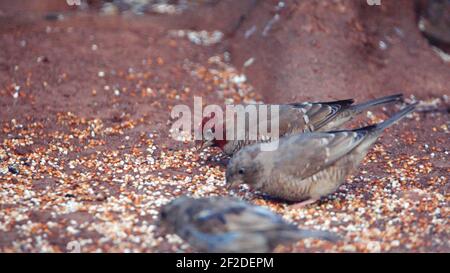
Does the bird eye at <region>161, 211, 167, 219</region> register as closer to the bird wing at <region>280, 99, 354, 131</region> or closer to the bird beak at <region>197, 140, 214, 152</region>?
the bird beak at <region>197, 140, 214, 152</region>

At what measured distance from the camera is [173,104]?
26.9 ft

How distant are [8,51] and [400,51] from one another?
5300 mm

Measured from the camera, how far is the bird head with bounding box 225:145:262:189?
18.2ft

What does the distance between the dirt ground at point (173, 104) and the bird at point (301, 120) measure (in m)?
0.29

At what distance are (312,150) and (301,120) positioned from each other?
1058 mm

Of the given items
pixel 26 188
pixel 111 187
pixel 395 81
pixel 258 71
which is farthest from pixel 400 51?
pixel 26 188

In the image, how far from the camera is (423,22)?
8.98m

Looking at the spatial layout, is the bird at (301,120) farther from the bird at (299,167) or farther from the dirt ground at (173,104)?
the bird at (299,167)

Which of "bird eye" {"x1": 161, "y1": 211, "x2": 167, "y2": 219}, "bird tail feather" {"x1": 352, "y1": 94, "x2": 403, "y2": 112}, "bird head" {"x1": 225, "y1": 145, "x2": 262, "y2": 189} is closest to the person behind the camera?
"bird eye" {"x1": 161, "y1": 211, "x2": 167, "y2": 219}

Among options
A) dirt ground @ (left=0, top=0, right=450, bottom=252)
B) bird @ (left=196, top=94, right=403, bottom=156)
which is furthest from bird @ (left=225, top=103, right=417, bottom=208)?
bird @ (left=196, top=94, right=403, bottom=156)

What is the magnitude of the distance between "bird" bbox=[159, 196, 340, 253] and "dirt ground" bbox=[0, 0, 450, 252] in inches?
8.5

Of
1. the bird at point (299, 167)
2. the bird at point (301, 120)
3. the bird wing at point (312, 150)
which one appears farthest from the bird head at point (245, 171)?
the bird at point (301, 120)

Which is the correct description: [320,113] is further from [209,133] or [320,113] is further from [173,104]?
[173,104]

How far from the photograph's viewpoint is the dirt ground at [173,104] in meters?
5.32
